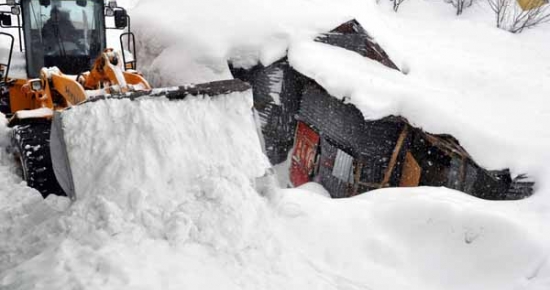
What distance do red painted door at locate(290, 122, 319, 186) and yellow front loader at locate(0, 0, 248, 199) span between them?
279 centimetres

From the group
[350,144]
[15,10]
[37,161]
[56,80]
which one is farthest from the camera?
[350,144]

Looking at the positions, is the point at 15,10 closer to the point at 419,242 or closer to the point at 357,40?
the point at 419,242

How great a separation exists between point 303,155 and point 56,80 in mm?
3980

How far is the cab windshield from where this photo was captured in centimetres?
596

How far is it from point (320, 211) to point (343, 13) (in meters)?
5.67

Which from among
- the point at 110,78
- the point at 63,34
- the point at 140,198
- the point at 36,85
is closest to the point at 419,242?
the point at 140,198

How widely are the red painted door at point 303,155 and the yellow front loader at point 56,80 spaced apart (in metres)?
2.79

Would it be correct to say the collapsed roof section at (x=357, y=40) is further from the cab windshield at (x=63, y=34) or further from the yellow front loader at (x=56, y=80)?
the cab windshield at (x=63, y=34)

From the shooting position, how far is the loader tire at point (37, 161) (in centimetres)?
438

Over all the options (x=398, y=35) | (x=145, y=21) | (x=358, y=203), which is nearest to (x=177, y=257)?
(x=358, y=203)

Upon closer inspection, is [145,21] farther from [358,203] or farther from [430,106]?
[358,203]

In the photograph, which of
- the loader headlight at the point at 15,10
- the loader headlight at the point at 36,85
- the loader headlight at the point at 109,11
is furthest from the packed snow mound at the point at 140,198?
the loader headlight at the point at 109,11

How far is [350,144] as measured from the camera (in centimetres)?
711

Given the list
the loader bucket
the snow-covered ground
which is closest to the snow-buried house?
the snow-covered ground
